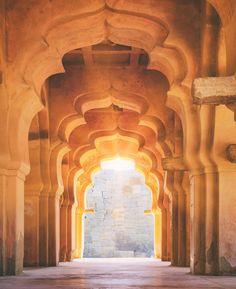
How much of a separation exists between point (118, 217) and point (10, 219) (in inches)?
1167

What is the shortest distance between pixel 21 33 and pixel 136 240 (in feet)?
98.6

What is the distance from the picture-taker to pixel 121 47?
1370 cm

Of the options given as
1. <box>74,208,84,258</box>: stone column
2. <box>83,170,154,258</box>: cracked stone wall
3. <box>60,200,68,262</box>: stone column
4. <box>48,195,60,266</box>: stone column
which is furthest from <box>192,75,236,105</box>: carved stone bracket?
<box>83,170,154,258</box>: cracked stone wall

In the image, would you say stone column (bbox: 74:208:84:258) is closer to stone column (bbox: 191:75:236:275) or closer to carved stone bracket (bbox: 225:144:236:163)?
stone column (bbox: 191:75:236:275)

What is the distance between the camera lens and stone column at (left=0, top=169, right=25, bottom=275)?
10438mm

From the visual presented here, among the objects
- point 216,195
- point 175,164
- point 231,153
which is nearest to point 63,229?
point 175,164

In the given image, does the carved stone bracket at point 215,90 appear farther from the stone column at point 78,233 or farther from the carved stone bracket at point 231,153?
the stone column at point 78,233

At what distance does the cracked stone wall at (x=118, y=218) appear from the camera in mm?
39000

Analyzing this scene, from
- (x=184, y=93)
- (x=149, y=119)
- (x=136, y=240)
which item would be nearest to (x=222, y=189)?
(x=184, y=93)

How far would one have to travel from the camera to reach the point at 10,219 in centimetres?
1065

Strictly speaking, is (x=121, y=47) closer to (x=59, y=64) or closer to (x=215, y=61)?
(x=59, y=64)

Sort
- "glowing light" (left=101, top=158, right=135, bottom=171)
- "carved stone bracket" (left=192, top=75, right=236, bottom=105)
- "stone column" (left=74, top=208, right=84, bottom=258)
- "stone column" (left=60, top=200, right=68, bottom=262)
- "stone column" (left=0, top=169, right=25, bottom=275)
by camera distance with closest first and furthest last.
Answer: "carved stone bracket" (left=192, top=75, right=236, bottom=105) < "stone column" (left=0, top=169, right=25, bottom=275) < "stone column" (left=60, top=200, right=68, bottom=262) < "glowing light" (left=101, top=158, right=135, bottom=171) < "stone column" (left=74, top=208, right=84, bottom=258)

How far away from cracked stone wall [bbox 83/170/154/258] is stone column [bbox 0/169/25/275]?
28.0m

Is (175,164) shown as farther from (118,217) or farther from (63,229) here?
(118,217)
